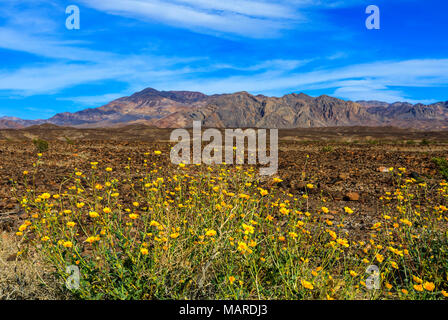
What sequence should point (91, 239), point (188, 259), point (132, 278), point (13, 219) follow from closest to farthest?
1. point (91, 239)
2. point (132, 278)
3. point (188, 259)
4. point (13, 219)

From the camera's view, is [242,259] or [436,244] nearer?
[242,259]

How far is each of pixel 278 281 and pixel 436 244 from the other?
2.30 m

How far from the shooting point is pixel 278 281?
2.54 m

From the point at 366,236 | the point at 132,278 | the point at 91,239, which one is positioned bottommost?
the point at 366,236

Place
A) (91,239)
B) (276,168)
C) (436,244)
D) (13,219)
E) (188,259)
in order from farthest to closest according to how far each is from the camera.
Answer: (276,168) → (13,219) → (436,244) → (188,259) → (91,239)

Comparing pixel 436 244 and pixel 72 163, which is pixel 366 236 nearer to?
pixel 436 244

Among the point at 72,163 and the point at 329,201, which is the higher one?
the point at 72,163
